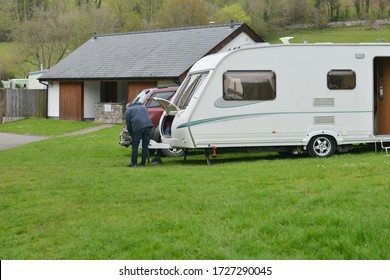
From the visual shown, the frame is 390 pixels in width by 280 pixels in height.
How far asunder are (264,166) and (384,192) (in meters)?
5.08

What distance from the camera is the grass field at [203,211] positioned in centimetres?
709

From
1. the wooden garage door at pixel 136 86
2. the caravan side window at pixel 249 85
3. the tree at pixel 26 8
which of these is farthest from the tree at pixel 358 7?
the caravan side window at pixel 249 85

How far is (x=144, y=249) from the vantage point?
7.20 metres

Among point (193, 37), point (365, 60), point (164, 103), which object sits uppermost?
point (193, 37)

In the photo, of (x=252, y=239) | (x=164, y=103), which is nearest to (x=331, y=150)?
(x=164, y=103)

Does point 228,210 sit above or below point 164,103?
below

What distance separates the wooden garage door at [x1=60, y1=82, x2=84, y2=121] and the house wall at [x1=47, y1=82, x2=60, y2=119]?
0.82 m

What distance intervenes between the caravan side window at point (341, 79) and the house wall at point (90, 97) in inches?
1009

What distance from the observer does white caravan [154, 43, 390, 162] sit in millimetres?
15656

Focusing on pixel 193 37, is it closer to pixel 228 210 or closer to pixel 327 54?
pixel 327 54

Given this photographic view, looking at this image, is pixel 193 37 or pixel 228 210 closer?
pixel 228 210

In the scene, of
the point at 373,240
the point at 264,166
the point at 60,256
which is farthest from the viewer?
the point at 264,166

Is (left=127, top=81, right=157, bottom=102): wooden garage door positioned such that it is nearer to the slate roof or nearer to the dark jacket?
the slate roof

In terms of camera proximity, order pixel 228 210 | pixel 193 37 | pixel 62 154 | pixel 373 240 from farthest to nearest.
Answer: pixel 193 37
pixel 62 154
pixel 228 210
pixel 373 240
